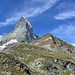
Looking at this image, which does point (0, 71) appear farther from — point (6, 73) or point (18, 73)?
point (18, 73)

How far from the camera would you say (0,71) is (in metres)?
197

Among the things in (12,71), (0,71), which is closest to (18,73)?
(12,71)

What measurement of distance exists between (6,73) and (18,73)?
16.0m

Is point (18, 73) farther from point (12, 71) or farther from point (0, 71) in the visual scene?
point (0, 71)

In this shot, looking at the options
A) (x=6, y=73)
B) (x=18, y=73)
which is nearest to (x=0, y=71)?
(x=6, y=73)

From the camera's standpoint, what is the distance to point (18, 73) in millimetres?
198375

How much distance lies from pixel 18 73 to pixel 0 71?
949 inches

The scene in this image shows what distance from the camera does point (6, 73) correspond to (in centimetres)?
19275

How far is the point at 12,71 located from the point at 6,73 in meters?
8.99

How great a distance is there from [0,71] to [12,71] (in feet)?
52.1
